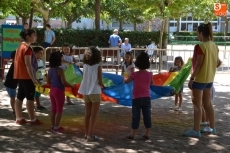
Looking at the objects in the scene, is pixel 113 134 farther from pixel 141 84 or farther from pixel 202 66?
pixel 202 66

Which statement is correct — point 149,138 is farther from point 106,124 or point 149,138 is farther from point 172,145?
point 106,124

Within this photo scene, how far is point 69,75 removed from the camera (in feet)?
30.0

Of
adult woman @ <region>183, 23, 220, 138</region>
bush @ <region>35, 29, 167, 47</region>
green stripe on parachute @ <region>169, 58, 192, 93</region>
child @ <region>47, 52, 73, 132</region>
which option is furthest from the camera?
bush @ <region>35, 29, 167, 47</region>

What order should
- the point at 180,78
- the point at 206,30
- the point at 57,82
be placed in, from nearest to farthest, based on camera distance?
the point at 206,30 → the point at 57,82 → the point at 180,78

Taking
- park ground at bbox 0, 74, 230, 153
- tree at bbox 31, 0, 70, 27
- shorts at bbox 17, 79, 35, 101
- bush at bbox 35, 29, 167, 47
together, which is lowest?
park ground at bbox 0, 74, 230, 153

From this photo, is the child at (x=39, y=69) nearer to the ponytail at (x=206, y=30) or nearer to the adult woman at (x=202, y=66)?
the adult woman at (x=202, y=66)

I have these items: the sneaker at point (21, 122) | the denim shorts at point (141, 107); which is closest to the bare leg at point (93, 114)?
the denim shorts at point (141, 107)

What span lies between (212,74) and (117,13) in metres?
34.5

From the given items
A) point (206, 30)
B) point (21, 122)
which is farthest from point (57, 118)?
point (206, 30)

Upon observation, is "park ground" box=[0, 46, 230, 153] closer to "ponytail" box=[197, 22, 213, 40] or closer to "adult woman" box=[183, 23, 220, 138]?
"adult woman" box=[183, 23, 220, 138]

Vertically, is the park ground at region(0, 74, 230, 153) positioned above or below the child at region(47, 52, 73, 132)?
below

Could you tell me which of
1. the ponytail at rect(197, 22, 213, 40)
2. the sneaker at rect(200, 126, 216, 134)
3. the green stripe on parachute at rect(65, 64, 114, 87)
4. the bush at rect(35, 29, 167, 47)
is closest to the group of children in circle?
the sneaker at rect(200, 126, 216, 134)

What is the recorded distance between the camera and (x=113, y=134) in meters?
7.10

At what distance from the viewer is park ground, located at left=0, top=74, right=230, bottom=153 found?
626 centimetres
